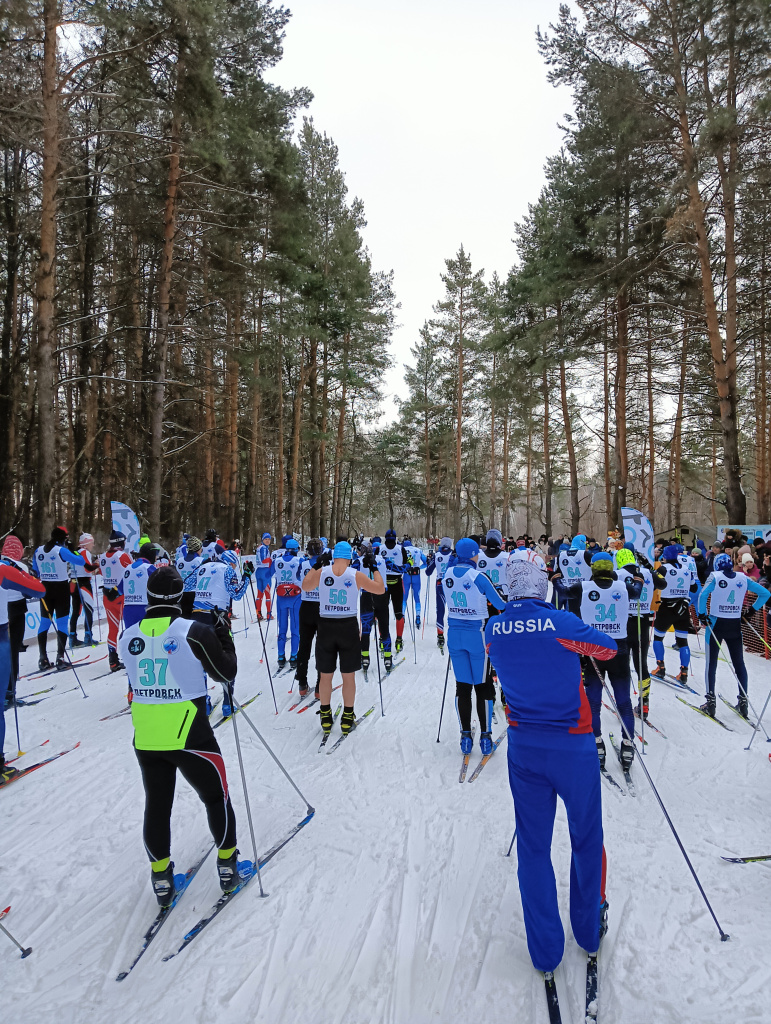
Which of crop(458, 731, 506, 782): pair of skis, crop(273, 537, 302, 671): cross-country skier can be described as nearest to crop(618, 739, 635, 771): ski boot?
crop(458, 731, 506, 782): pair of skis

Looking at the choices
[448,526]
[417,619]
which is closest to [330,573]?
[417,619]

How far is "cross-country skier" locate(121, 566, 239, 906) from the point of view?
301cm

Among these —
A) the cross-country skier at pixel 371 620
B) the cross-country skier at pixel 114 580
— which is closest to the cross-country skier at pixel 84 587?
the cross-country skier at pixel 114 580

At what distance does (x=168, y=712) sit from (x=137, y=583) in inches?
183

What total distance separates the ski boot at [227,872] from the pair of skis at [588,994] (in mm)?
1906

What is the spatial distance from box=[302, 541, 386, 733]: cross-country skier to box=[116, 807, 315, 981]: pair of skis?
1802mm

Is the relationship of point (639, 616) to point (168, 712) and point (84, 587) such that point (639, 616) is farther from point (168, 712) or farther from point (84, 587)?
point (84, 587)

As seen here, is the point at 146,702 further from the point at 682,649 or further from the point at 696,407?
the point at 696,407

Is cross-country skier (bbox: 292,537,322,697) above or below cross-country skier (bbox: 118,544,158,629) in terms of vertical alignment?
below

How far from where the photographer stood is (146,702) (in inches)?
119

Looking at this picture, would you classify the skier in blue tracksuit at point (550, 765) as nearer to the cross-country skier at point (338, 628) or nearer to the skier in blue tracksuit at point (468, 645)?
the skier in blue tracksuit at point (468, 645)

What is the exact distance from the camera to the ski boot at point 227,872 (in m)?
3.22

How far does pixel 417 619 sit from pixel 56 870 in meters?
9.27

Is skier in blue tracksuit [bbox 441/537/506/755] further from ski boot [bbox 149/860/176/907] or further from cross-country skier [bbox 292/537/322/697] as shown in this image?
ski boot [bbox 149/860/176/907]
